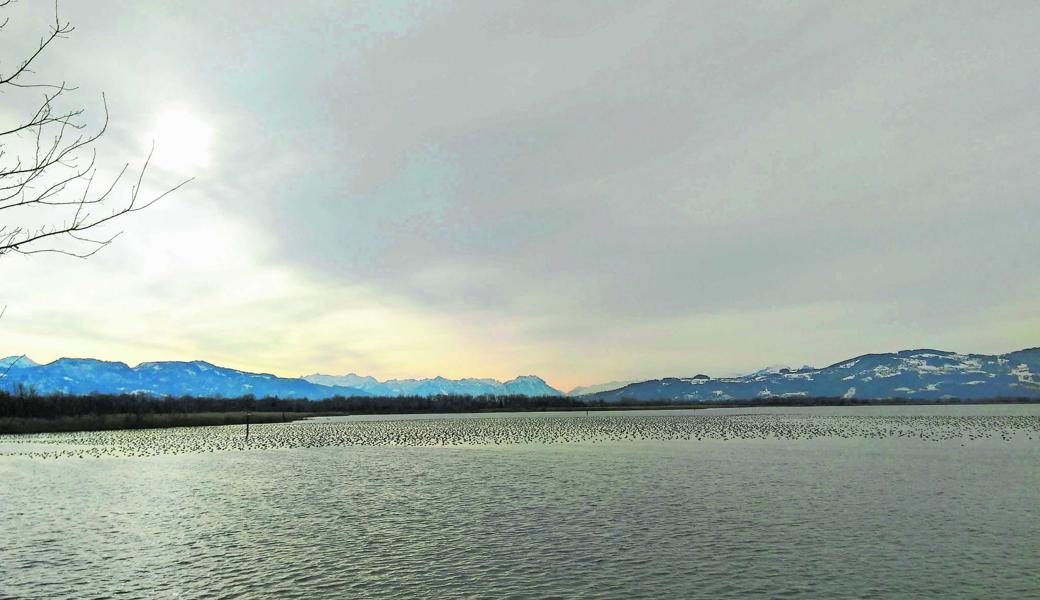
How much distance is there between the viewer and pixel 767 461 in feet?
170

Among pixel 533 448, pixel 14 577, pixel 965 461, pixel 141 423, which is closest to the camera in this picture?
pixel 14 577

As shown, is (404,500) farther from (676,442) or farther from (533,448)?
(676,442)

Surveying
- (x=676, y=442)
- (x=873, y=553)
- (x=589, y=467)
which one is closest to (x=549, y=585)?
(x=873, y=553)

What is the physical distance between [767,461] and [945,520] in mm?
24187

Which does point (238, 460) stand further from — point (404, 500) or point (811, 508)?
point (811, 508)

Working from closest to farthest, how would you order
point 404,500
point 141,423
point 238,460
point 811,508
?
point 811,508 → point 404,500 → point 238,460 → point 141,423

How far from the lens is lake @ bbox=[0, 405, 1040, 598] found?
1941cm

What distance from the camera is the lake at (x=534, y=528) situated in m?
19.4

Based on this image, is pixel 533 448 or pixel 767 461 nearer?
pixel 767 461

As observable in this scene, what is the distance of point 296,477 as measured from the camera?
4591cm

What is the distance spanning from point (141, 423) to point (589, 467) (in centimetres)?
11088

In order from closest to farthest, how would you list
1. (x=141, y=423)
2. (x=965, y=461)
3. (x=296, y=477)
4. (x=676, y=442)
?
(x=296, y=477), (x=965, y=461), (x=676, y=442), (x=141, y=423)

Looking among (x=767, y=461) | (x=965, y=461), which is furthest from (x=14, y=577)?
(x=965, y=461)

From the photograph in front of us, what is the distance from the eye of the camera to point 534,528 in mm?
26984
